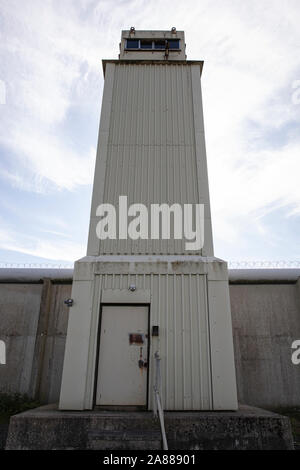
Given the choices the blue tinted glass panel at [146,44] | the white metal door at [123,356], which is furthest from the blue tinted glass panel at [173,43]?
the white metal door at [123,356]

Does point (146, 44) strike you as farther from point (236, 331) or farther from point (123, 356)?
point (236, 331)

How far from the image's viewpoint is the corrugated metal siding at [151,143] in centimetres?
661

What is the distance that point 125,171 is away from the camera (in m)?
6.99

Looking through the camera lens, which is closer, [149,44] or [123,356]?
[123,356]

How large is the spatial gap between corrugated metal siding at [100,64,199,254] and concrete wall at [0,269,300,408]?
3.94 m

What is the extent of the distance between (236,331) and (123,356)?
15.0 ft

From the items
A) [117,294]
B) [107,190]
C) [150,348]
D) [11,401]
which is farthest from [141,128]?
[11,401]

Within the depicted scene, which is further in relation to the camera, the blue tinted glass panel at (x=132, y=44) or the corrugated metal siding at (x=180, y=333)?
the blue tinted glass panel at (x=132, y=44)

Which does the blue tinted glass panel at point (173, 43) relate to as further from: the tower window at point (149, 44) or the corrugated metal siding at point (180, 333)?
the corrugated metal siding at point (180, 333)

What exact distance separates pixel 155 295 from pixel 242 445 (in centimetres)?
271

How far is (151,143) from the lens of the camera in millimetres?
7312

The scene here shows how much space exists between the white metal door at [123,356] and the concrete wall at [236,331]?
3.81 meters

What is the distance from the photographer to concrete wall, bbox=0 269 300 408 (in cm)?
798

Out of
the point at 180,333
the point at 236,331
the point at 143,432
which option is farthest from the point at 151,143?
the point at 143,432
